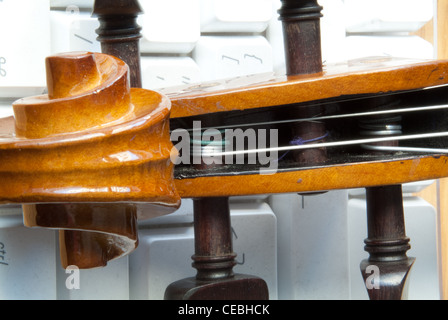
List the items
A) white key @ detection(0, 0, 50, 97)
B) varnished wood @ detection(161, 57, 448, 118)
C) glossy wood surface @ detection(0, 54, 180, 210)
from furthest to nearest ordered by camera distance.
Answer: white key @ detection(0, 0, 50, 97) → varnished wood @ detection(161, 57, 448, 118) → glossy wood surface @ detection(0, 54, 180, 210)

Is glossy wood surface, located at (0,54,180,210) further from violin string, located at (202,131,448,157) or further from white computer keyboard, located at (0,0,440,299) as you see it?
white computer keyboard, located at (0,0,440,299)

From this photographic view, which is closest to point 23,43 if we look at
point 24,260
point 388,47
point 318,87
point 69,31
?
point 69,31

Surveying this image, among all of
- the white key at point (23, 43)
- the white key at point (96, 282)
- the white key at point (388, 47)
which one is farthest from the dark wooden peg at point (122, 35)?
the white key at point (388, 47)

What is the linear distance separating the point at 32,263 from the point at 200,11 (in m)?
0.31

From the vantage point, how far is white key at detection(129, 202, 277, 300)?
2.17 feet

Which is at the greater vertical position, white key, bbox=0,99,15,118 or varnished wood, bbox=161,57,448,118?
varnished wood, bbox=161,57,448,118

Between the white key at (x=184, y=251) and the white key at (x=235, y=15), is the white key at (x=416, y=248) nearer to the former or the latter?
the white key at (x=184, y=251)

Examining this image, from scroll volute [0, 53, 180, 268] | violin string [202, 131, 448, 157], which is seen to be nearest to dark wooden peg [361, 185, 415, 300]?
violin string [202, 131, 448, 157]

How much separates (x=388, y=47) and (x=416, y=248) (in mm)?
239

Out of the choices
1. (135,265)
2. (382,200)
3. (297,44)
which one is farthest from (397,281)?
(135,265)

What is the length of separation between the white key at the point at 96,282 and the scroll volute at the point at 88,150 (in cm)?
27
